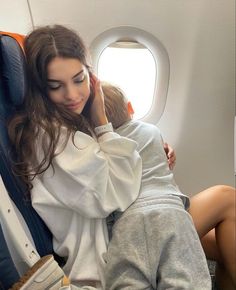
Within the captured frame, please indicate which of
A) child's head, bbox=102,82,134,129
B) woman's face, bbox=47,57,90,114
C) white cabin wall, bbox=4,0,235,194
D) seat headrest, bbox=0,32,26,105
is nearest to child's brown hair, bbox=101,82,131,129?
child's head, bbox=102,82,134,129

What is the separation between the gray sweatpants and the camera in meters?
0.81

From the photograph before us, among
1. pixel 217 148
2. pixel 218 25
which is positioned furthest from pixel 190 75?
pixel 217 148

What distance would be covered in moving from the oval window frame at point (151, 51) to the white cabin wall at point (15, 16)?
25 centimetres

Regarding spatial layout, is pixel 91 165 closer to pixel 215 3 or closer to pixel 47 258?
pixel 47 258

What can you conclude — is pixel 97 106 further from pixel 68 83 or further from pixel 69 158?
pixel 69 158

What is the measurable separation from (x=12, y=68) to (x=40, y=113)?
14 cm

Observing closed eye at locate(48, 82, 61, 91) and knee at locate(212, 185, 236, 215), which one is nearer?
closed eye at locate(48, 82, 61, 91)

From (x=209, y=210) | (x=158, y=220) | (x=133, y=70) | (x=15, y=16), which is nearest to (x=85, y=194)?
(x=158, y=220)

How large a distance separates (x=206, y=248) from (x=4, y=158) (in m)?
0.83

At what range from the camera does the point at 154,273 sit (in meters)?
0.82

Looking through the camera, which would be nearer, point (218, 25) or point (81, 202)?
point (81, 202)

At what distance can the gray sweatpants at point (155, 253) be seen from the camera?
81 centimetres

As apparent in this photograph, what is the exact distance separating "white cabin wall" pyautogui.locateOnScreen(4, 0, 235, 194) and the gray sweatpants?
70cm

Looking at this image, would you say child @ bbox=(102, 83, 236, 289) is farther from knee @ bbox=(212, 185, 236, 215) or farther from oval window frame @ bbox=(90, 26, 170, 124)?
oval window frame @ bbox=(90, 26, 170, 124)
